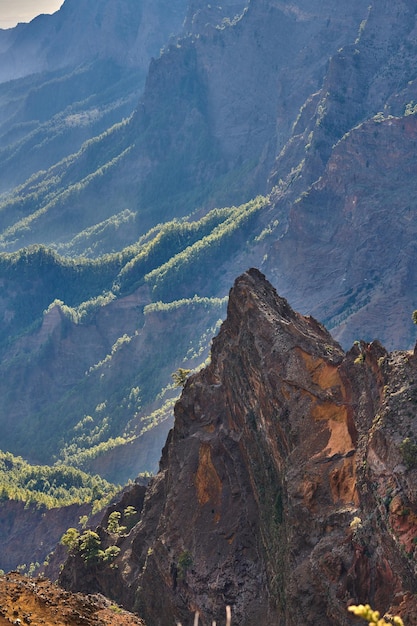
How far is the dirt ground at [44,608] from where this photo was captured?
58.2m

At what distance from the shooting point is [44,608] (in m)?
61.7

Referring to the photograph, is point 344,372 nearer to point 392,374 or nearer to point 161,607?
point 392,374

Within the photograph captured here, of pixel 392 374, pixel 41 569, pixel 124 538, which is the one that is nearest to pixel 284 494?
pixel 392 374

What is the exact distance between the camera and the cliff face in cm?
6247

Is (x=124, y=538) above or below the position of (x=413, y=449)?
above

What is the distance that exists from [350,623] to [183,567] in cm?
2560

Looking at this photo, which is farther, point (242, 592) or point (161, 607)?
point (161, 607)

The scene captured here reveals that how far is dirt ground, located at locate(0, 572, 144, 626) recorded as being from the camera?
58.2 meters

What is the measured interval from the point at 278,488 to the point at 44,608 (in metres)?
22.2

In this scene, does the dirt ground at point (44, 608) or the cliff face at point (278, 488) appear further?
the cliff face at point (278, 488)

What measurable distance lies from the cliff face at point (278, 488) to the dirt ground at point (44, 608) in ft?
32.2

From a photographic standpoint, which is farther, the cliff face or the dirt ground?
the cliff face

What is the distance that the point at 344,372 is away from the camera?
76.6 meters

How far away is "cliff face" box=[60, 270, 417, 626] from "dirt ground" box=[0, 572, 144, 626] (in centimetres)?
983
